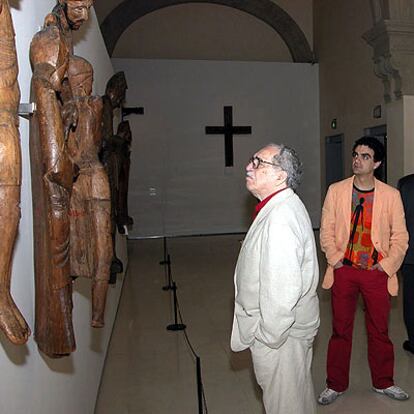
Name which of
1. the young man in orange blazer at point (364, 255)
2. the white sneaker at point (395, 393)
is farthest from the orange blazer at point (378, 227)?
the white sneaker at point (395, 393)

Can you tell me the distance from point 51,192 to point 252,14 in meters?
12.4

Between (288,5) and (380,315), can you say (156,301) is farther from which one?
(288,5)

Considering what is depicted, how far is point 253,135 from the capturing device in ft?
40.7

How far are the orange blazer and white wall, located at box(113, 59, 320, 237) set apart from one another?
A: 8.75m

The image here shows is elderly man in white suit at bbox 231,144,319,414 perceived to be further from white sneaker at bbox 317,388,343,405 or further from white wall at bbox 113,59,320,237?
white wall at bbox 113,59,320,237

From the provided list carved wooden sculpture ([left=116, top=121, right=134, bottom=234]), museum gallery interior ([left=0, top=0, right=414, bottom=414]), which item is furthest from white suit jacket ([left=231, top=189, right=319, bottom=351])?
carved wooden sculpture ([left=116, top=121, right=134, bottom=234])

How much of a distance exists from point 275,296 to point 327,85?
1092 cm

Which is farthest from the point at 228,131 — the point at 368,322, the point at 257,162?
the point at 257,162

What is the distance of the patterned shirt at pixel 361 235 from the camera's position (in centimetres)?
332

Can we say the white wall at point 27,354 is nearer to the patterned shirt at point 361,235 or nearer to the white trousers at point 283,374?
the white trousers at point 283,374

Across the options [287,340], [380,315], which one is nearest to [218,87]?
[380,315]

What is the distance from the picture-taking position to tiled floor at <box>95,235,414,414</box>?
11.5ft

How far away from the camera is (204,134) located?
479 inches

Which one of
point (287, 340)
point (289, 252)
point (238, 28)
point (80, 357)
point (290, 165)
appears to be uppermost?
point (238, 28)
